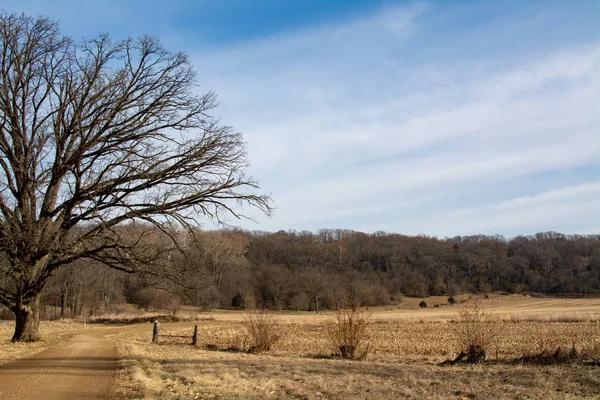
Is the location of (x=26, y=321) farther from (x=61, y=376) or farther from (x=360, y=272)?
(x=360, y=272)

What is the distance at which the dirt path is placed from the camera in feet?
28.8

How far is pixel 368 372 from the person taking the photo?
42.8ft

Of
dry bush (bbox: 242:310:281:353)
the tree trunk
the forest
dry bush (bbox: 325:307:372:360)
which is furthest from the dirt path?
the forest

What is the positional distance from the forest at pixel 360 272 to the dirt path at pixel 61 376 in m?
35.0

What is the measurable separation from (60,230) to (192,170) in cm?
497

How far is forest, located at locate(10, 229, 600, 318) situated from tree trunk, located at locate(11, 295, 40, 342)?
99.6ft

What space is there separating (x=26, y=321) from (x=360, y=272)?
107m

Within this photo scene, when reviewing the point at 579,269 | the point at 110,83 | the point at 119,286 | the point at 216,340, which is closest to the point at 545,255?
the point at 579,269

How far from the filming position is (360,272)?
121 meters

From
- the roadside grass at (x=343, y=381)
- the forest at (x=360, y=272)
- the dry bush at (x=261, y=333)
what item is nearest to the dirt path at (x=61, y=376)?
the roadside grass at (x=343, y=381)

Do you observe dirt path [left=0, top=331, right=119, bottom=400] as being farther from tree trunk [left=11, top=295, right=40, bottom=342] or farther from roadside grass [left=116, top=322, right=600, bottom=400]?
tree trunk [left=11, top=295, right=40, bottom=342]

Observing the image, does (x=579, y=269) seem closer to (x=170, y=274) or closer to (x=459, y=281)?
(x=459, y=281)

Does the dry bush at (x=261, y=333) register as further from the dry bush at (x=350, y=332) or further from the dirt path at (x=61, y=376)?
the dirt path at (x=61, y=376)

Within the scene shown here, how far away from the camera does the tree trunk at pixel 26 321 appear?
17594 mm
